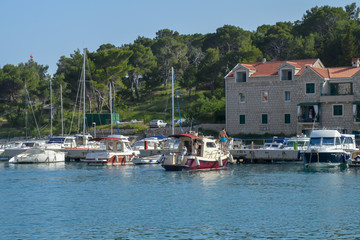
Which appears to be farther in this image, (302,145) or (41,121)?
(41,121)

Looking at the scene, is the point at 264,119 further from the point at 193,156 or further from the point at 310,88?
the point at 193,156

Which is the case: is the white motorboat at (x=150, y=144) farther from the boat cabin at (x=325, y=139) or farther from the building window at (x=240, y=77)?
the boat cabin at (x=325, y=139)

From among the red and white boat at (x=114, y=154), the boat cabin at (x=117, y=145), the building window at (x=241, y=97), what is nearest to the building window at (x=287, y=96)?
the building window at (x=241, y=97)

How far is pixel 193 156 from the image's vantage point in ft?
164

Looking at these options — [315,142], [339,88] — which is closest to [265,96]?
[339,88]

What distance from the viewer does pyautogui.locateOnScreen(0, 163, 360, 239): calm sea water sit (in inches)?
1034

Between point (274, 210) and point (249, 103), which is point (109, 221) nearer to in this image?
point (274, 210)

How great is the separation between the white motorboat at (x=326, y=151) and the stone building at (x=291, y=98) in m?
12.0

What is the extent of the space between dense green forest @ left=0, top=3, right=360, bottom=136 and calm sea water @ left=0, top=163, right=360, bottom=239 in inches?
1449

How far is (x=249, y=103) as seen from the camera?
249 feet

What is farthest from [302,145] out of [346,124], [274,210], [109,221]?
[109,221]

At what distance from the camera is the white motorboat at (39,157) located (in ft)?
212

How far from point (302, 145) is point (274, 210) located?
103 feet

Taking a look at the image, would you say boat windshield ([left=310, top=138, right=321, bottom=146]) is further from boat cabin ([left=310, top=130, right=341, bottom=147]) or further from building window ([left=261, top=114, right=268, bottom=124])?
building window ([left=261, top=114, right=268, bottom=124])
